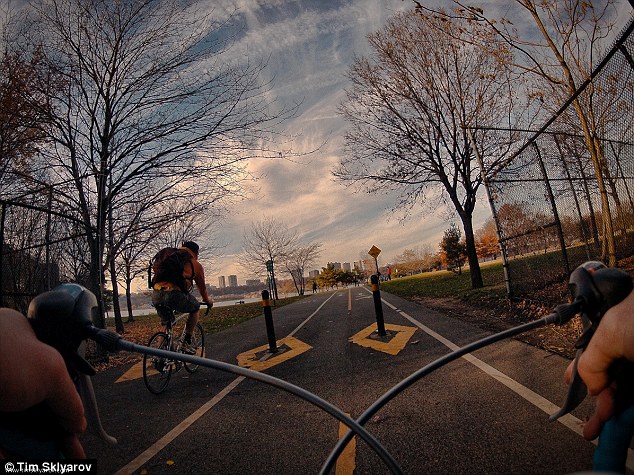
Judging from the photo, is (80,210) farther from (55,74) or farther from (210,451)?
(210,451)

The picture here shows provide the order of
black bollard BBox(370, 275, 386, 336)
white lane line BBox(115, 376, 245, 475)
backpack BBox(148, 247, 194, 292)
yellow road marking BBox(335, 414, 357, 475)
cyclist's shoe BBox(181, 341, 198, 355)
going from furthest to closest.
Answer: black bollard BBox(370, 275, 386, 336) < cyclist's shoe BBox(181, 341, 198, 355) < backpack BBox(148, 247, 194, 292) < white lane line BBox(115, 376, 245, 475) < yellow road marking BBox(335, 414, 357, 475)

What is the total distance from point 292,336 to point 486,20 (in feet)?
26.5

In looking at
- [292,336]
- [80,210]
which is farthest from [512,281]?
[80,210]

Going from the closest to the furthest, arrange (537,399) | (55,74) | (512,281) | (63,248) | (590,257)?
1. (537,399)
2. (590,257)
3. (63,248)
4. (55,74)
5. (512,281)

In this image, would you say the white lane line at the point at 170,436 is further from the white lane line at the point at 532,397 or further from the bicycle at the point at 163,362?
the white lane line at the point at 532,397

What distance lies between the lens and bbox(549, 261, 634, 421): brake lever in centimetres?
114

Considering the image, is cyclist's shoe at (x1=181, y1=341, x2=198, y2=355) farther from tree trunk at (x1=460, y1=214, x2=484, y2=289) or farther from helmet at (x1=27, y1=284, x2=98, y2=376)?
tree trunk at (x1=460, y1=214, x2=484, y2=289)

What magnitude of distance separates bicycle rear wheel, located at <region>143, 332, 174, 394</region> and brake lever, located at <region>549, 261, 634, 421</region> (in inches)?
204

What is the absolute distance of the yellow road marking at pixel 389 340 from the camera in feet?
21.4

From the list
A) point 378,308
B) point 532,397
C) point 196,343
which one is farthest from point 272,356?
point 532,397

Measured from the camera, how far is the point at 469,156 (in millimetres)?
16125

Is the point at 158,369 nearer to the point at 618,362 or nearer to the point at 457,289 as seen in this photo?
the point at 618,362

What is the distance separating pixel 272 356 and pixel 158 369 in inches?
92.2

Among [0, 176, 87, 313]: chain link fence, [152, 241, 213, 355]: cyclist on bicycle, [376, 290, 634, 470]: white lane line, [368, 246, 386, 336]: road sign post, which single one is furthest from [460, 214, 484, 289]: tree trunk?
[0, 176, 87, 313]: chain link fence
